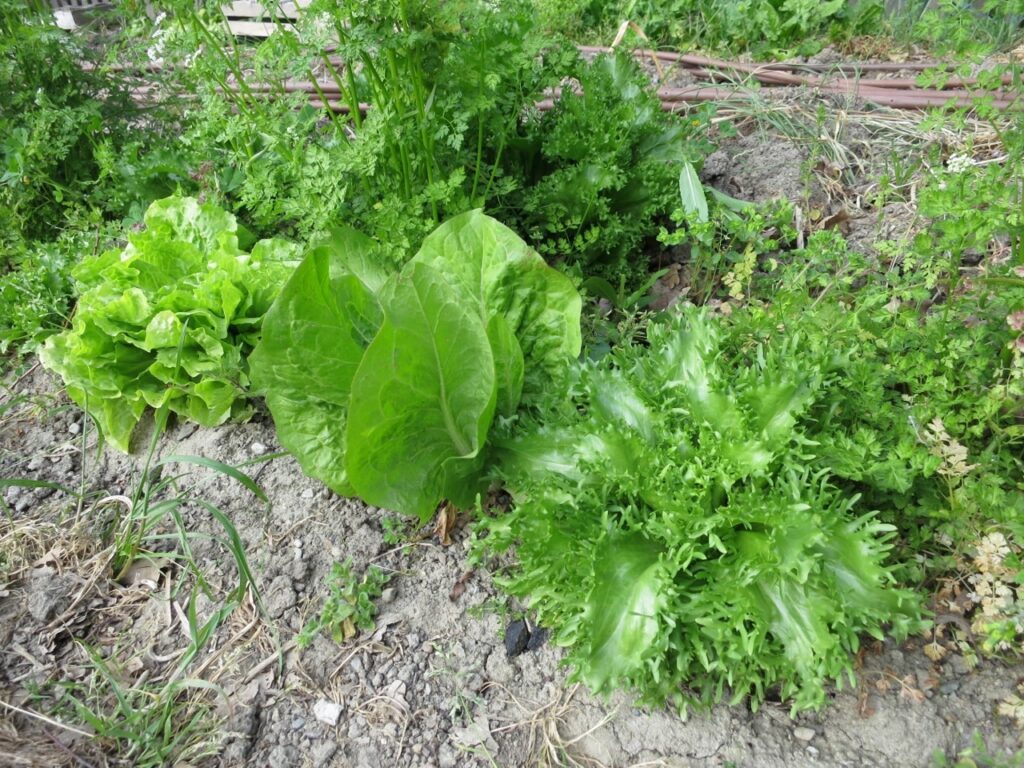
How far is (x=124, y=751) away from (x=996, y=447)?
2.17m

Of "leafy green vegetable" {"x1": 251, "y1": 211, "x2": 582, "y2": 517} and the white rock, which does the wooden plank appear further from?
the white rock

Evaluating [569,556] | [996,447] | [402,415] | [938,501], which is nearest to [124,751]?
[402,415]

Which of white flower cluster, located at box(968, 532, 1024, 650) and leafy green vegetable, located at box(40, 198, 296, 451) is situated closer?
white flower cluster, located at box(968, 532, 1024, 650)

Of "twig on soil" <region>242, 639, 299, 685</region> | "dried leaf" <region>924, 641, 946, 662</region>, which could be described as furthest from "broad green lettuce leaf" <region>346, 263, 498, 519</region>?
"dried leaf" <region>924, 641, 946, 662</region>

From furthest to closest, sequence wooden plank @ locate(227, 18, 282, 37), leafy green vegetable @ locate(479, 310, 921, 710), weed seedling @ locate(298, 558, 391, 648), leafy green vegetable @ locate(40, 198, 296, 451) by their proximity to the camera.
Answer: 1. wooden plank @ locate(227, 18, 282, 37)
2. leafy green vegetable @ locate(40, 198, 296, 451)
3. weed seedling @ locate(298, 558, 391, 648)
4. leafy green vegetable @ locate(479, 310, 921, 710)

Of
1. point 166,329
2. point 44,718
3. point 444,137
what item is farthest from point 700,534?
point 166,329

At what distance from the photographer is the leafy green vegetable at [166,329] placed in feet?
7.36

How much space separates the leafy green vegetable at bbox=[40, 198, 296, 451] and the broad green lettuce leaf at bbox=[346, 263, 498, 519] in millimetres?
686

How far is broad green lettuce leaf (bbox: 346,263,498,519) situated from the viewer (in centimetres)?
169

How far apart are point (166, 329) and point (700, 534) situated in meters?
1.64

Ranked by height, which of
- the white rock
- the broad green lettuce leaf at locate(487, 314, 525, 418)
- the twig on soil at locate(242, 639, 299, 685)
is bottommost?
the white rock

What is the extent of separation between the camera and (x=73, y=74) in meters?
3.01

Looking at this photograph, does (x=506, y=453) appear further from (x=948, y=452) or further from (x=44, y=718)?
(x=44, y=718)

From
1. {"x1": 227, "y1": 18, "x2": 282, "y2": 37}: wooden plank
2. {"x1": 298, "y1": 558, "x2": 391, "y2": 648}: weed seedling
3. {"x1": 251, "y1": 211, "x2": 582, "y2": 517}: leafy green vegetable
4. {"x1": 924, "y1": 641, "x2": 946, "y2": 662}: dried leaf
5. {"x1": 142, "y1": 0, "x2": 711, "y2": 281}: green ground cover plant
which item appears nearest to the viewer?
{"x1": 924, "y1": 641, "x2": 946, "y2": 662}: dried leaf
